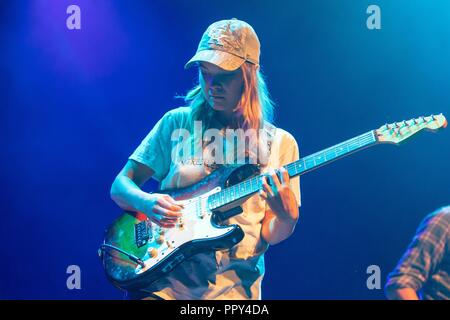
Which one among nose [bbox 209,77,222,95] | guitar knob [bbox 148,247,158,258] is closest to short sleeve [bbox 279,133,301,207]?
nose [bbox 209,77,222,95]

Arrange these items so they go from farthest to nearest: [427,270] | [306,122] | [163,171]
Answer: [306,122] → [163,171] → [427,270]

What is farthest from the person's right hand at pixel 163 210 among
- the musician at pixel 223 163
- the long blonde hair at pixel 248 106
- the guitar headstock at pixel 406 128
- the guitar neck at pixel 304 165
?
the guitar headstock at pixel 406 128

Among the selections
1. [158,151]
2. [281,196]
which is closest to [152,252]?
[158,151]

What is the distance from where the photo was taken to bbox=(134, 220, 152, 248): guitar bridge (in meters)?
2.28

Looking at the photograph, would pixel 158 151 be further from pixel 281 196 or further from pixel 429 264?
pixel 429 264

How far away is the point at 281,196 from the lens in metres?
2.06

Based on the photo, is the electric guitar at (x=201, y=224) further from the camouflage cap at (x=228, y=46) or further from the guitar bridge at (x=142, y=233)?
the camouflage cap at (x=228, y=46)

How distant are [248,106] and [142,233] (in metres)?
0.67

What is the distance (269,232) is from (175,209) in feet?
1.24

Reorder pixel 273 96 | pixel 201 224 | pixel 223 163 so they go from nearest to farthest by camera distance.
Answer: pixel 201 224 < pixel 223 163 < pixel 273 96

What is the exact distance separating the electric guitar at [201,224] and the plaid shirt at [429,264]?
0.35m
